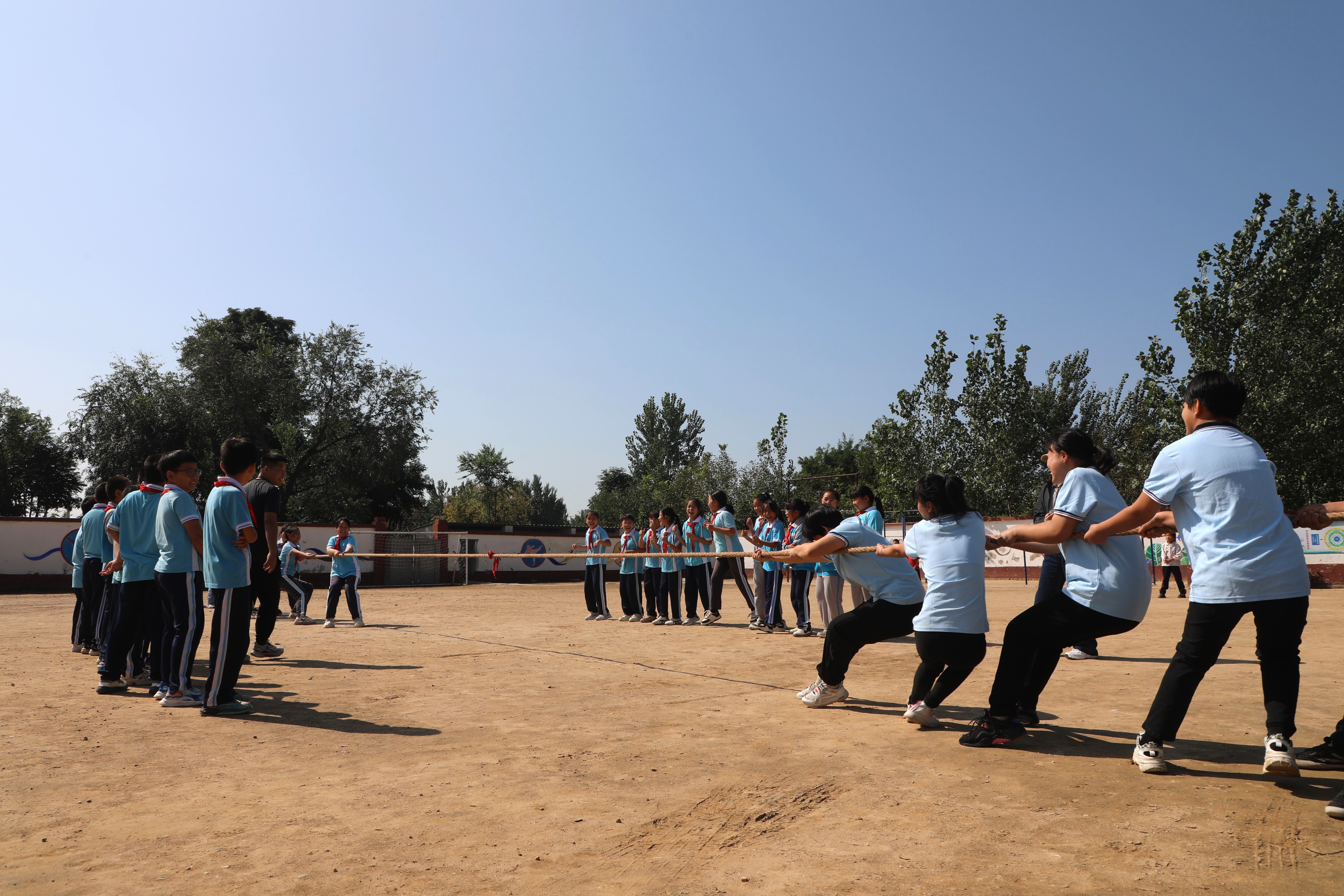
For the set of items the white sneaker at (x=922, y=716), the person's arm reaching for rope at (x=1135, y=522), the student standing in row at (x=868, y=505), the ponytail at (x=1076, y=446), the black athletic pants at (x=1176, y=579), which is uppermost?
the ponytail at (x=1076, y=446)

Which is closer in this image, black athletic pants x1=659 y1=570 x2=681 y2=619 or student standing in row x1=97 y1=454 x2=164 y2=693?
student standing in row x1=97 y1=454 x2=164 y2=693

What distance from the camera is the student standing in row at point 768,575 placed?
11859 mm

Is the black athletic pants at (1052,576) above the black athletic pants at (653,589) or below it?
above

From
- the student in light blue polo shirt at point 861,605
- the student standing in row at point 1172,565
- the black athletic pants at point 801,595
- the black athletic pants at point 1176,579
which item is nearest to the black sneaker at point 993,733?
the student in light blue polo shirt at point 861,605

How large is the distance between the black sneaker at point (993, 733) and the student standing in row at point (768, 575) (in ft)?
22.1

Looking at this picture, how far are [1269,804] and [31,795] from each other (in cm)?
544

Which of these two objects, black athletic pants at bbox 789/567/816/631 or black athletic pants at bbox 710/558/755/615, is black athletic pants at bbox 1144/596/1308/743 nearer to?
black athletic pants at bbox 789/567/816/631

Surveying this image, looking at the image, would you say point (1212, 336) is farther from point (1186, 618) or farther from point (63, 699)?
point (63, 699)

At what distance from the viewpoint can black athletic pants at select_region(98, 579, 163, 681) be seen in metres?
6.81

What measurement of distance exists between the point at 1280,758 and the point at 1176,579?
60.9ft

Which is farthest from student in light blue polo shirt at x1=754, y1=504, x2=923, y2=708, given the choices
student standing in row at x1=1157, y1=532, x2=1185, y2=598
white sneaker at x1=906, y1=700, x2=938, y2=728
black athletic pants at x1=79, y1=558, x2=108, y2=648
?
student standing in row at x1=1157, y1=532, x2=1185, y2=598

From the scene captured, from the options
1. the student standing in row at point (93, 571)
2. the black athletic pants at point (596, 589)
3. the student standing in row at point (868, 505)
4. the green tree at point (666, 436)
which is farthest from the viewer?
the green tree at point (666, 436)

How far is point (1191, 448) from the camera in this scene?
395 cm

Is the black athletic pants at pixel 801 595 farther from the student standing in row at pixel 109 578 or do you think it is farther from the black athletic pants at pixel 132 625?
the student standing in row at pixel 109 578
